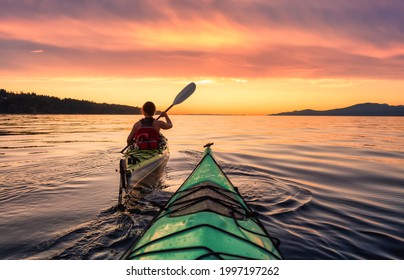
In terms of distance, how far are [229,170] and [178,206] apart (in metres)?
6.83

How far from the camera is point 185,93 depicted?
12016 mm

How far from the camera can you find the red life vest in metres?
8.10

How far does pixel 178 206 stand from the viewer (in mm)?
4199

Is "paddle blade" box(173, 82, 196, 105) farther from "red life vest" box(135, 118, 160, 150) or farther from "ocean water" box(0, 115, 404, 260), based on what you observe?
"red life vest" box(135, 118, 160, 150)

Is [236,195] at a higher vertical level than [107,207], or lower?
higher

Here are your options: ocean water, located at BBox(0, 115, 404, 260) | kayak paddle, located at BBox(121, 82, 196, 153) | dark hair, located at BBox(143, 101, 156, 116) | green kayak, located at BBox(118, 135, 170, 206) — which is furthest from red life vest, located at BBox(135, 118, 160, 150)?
kayak paddle, located at BBox(121, 82, 196, 153)

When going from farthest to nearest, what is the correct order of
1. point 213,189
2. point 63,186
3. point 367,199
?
point 63,186 → point 367,199 → point 213,189

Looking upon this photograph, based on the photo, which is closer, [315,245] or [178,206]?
[178,206]

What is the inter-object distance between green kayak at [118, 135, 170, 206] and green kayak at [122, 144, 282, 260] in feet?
6.84

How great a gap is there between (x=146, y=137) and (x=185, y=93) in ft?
14.6
